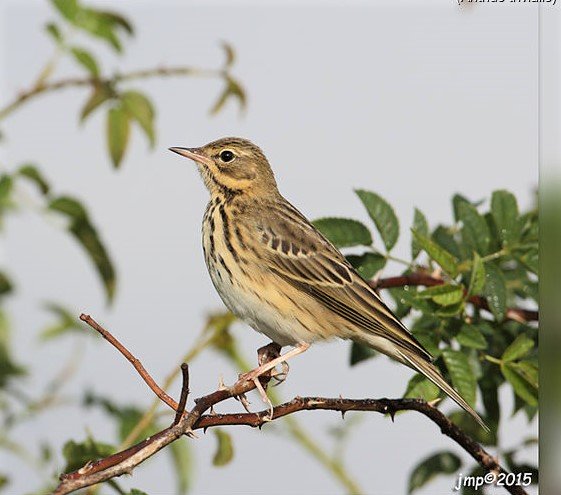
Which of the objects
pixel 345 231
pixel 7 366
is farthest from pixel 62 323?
pixel 345 231

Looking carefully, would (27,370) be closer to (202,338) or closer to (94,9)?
(202,338)

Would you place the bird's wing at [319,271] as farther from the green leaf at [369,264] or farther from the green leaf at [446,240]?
the green leaf at [446,240]

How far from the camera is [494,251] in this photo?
11.0 feet

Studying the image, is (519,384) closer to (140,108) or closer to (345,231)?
(345,231)

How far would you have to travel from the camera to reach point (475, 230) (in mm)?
3305

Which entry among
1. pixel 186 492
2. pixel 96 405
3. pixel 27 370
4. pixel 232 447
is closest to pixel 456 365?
pixel 232 447

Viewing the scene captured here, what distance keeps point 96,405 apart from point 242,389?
44.7 inches

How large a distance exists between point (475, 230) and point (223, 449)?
1187mm

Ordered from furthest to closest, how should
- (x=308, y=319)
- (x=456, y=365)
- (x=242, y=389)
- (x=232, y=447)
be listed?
(x=308, y=319), (x=456, y=365), (x=232, y=447), (x=242, y=389)

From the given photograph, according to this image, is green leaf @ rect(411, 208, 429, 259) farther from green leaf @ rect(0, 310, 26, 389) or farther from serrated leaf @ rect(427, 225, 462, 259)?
green leaf @ rect(0, 310, 26, 389)

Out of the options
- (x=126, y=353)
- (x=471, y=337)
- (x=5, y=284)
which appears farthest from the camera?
(x=5, y=284)

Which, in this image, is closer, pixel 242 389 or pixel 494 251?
pixel 242 389

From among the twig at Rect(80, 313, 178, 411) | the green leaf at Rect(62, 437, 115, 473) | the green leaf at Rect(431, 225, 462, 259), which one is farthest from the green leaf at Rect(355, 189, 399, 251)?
the twig at Rect(80, 313, 178, 411)

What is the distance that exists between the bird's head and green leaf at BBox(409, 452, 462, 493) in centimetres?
121
